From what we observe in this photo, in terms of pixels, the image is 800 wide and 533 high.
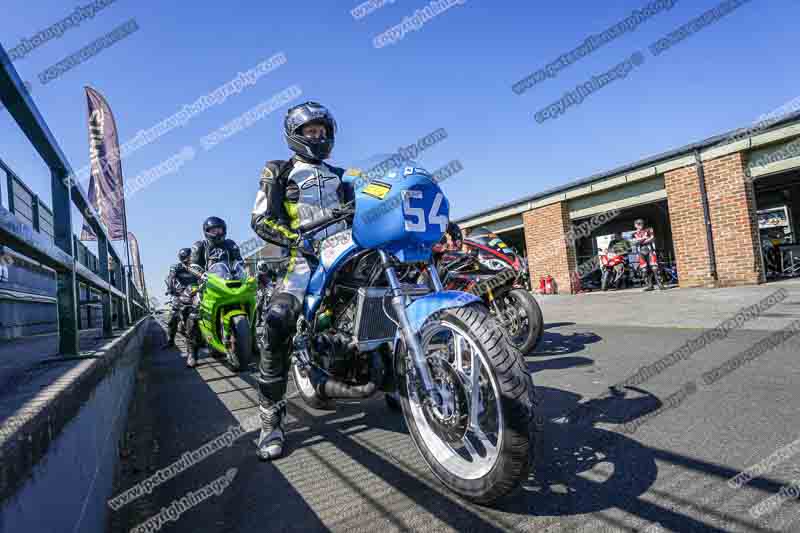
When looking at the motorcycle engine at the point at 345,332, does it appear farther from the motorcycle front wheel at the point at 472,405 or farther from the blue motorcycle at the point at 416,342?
the motorcycle front wheel at the point at 472,405

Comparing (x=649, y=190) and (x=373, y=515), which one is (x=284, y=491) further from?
(x=649, y=190)

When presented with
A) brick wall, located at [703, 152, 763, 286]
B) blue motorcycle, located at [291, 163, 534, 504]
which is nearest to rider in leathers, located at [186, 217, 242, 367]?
blue motorcycle, located at [291, 163, 534, 504]

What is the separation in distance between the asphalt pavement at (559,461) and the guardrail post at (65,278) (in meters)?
0.78

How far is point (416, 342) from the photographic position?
200 centimetres

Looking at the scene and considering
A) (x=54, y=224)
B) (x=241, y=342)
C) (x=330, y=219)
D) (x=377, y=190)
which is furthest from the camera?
(x=241, y=342)

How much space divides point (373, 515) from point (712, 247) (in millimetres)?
10798

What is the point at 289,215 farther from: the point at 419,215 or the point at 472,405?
the point at 472,405

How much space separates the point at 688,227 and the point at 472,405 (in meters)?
10.6

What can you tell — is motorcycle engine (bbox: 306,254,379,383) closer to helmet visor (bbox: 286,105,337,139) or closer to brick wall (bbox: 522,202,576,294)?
helmet visor (bbox: 286,105,337,139)

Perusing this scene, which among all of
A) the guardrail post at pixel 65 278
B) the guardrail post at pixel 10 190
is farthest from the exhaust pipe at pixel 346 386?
the guardrail post at pixel 10 190

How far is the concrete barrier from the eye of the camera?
909 millimetres

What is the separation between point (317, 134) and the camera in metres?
2.93

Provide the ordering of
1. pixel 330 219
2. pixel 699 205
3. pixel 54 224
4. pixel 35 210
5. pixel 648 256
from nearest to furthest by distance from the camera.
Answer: pixel 330 219 < pixel 54 224 < pixel 35 210 < pixel 699 205 < pixel 648 256

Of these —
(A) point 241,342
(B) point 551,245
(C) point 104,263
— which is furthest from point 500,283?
(B) point 551,245
